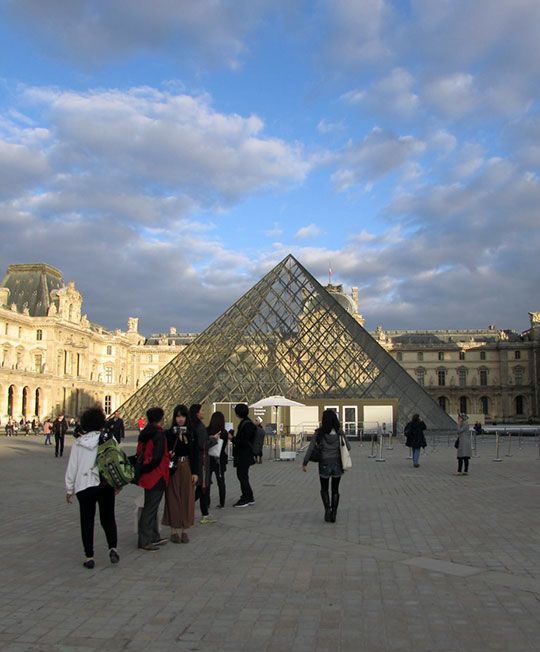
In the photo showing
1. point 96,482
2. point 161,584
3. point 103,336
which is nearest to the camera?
point 161,584

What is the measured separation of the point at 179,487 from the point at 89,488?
142 cm

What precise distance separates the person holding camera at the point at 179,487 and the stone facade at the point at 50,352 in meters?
56.9

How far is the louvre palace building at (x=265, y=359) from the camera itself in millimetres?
31891

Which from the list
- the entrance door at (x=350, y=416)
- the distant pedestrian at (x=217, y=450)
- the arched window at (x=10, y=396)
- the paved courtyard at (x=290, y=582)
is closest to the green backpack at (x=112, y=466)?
the paved courtyard at (x=290, y=582)

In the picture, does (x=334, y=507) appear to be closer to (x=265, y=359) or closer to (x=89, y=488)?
(x=89, y=488)

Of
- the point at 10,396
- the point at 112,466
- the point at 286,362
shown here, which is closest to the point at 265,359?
the point at 286,362

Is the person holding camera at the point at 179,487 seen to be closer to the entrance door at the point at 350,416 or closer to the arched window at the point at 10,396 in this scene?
the entrance door at the point at 350,416

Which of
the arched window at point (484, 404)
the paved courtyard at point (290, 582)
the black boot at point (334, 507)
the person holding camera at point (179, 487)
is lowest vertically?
the paved courtyard at point (290, 582)

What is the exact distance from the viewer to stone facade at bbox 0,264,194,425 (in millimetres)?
64125

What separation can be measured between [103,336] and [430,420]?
2251 inches

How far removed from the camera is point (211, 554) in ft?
22.4

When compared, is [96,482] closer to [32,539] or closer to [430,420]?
[32,539]

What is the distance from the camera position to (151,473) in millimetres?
7137

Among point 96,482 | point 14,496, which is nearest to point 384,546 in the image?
point 96,482
